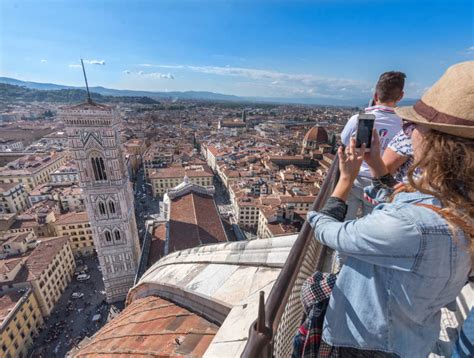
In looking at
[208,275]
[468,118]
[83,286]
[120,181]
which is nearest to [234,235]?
[120,181]

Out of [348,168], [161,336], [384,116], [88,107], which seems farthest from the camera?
[88,107]

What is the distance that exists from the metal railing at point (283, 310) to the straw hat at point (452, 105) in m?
1.05

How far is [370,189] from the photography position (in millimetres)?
2428

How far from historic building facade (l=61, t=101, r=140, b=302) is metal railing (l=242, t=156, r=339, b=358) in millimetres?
15625

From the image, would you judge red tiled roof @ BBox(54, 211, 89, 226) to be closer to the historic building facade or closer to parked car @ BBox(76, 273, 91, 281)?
parked car @ BBox(76, 273, 91, 281)

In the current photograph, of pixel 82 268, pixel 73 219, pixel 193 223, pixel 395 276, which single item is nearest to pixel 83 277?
pixel 82 268

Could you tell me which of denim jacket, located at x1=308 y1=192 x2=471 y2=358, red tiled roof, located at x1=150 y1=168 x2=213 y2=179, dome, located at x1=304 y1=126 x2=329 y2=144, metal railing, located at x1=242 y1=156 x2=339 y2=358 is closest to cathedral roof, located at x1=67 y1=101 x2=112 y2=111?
metal railing, located at x1=242 y1=156 x2=339 y2=358

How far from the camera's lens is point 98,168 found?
16.1 metres

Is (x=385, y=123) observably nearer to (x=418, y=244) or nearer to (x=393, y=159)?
(x=393, y=159)

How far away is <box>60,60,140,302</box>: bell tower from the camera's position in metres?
14.9

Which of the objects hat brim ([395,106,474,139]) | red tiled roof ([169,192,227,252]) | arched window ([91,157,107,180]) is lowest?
red tiled roof ([169,192,227,252])

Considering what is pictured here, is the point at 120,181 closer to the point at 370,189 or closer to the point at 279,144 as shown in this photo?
the point at 370,189

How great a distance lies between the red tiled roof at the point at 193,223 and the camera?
54.6 feet

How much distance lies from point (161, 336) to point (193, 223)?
1481cm
